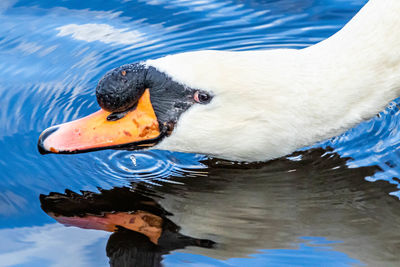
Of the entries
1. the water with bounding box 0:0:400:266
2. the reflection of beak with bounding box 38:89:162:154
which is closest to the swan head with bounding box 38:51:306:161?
the reflection of beak with bounding box 38:89:162:154

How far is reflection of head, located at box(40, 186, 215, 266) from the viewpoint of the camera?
4.54 metres

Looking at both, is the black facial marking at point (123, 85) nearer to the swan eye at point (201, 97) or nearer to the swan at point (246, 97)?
the swan at point (246, 97)

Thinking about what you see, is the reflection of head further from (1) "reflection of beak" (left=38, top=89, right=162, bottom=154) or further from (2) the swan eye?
(2) the swan eye

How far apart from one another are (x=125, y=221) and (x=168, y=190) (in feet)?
1.67

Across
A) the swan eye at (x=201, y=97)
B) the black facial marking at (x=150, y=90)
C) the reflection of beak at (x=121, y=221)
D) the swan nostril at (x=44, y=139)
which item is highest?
the black facial marking at (x=150, y=90)

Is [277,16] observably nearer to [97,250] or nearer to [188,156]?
[188,156]

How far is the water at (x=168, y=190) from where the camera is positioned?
15.0 ft

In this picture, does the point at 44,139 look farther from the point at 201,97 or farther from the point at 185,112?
the point at 201,97

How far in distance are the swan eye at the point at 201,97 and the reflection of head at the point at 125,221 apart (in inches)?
32.9

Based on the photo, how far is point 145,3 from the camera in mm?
8320

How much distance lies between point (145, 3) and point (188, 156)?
3.07 meters

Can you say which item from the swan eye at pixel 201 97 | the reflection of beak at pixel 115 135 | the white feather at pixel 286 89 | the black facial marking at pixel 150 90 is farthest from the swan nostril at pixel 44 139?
the swan eye at pixel 201 97

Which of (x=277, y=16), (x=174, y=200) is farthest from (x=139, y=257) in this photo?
(x=277, y=16)

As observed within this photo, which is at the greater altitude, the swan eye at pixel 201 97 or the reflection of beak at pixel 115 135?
the swan eye at pixel 201 97
